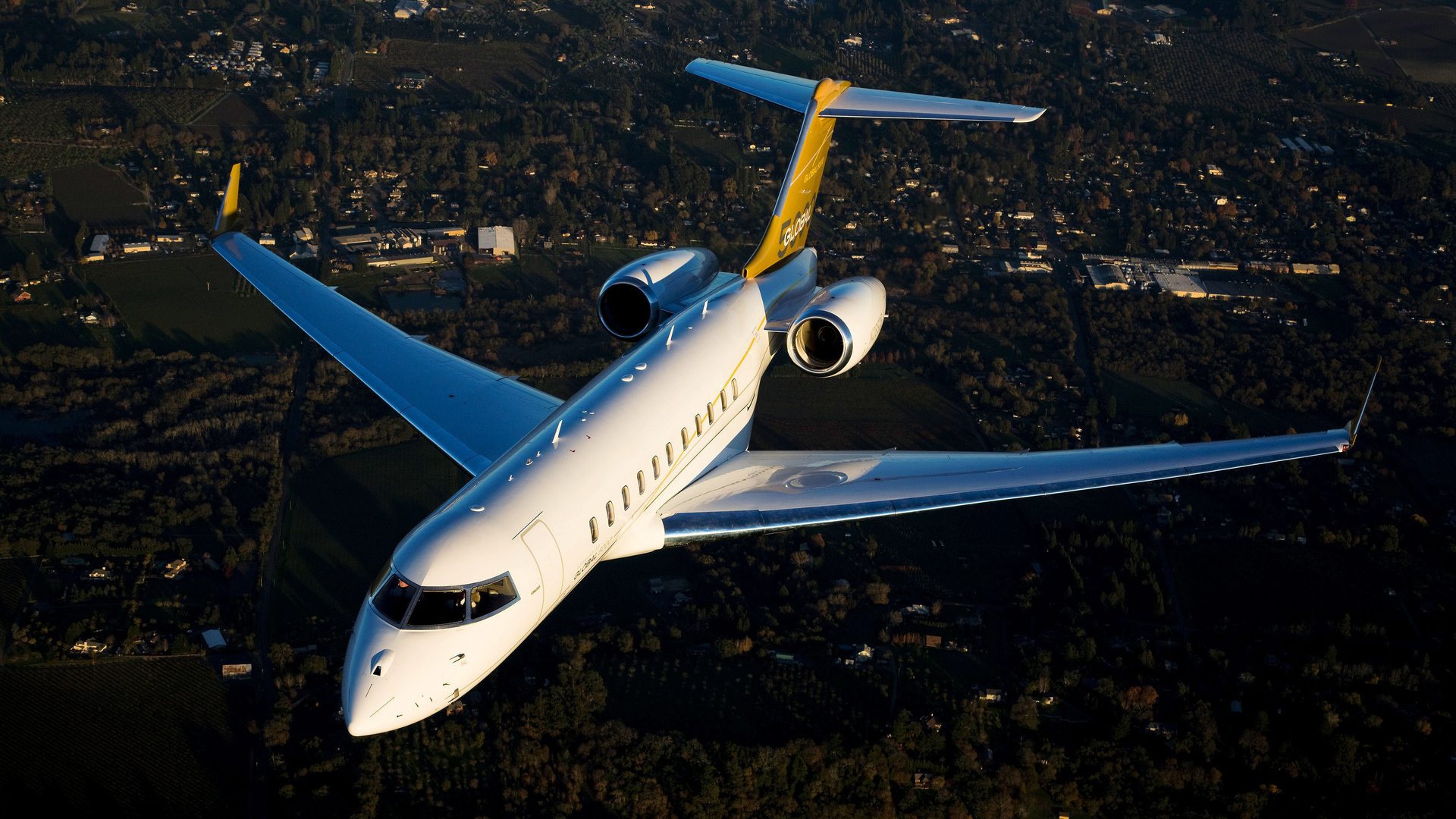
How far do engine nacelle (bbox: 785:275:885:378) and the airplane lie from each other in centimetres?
6

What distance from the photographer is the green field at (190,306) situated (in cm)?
5053

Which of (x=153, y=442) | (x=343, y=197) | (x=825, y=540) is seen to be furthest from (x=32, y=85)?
(x=825, y=540)

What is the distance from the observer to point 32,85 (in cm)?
7381

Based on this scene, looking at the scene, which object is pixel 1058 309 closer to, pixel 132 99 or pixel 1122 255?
pixel 1122 255

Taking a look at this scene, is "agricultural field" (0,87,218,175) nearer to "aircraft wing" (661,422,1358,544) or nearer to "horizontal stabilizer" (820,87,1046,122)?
"horizontal stabilizer" (820,87,1046,122)

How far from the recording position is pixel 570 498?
2292 centimetres

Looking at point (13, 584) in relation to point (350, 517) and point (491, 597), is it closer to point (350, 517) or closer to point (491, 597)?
point (350, 517)

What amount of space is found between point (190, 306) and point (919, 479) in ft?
127

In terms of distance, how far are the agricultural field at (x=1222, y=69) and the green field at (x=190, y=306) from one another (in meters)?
68.7

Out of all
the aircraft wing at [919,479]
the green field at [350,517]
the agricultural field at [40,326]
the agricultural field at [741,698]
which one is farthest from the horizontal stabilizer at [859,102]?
the agricultural field at [40,326]

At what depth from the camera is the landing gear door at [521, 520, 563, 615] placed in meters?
21.6

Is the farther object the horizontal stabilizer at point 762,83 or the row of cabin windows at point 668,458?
the horizontal stabilizer at point 762,83

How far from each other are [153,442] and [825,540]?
2618 cm

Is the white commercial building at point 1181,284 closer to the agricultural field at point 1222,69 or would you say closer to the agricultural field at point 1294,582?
the agricultural field at point 1294,582
